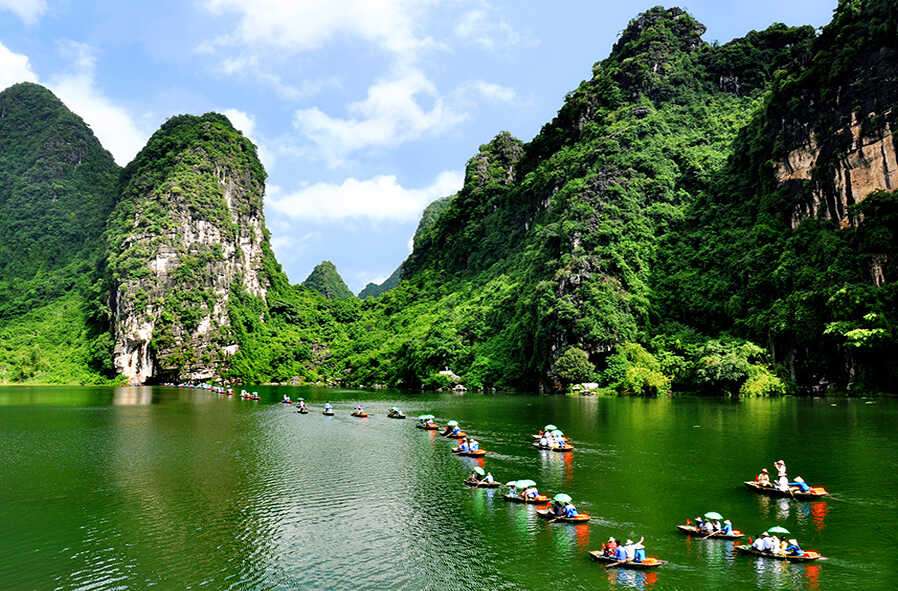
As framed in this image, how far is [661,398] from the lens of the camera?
79625 mm

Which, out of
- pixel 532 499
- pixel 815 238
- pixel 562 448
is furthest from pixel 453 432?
pixel 815 238

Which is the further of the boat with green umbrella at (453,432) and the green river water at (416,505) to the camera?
the boat with green umbrella at (453,432)

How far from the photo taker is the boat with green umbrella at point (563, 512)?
24.3 meters

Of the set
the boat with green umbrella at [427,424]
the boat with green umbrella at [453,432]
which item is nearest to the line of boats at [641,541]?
the boat with green umbrella at [453,432]

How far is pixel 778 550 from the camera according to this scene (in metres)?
20.0

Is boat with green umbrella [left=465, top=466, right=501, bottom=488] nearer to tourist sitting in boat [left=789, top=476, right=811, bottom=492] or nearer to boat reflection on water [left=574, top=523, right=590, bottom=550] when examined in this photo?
boat reflection on water [left=574, top=523, right=590, bottom=550]

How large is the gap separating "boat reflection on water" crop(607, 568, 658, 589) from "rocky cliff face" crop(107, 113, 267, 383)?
123319 millimetres

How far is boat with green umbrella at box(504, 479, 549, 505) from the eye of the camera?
27422mm

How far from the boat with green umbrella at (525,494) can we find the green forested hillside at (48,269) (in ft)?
409

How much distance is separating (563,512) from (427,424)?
29877mm

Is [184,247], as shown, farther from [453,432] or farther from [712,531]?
[712,531]

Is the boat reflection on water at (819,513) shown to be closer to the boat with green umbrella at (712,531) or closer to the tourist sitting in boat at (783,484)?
the tourist sitting in boat at (783,484)

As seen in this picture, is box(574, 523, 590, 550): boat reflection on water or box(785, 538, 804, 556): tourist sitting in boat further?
box(574, 523, 590, 550): boat reflection on water

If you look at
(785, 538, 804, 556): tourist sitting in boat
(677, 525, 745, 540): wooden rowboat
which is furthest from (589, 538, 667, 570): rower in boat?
(785, 538, 804, 556): tourist sitting in boat
